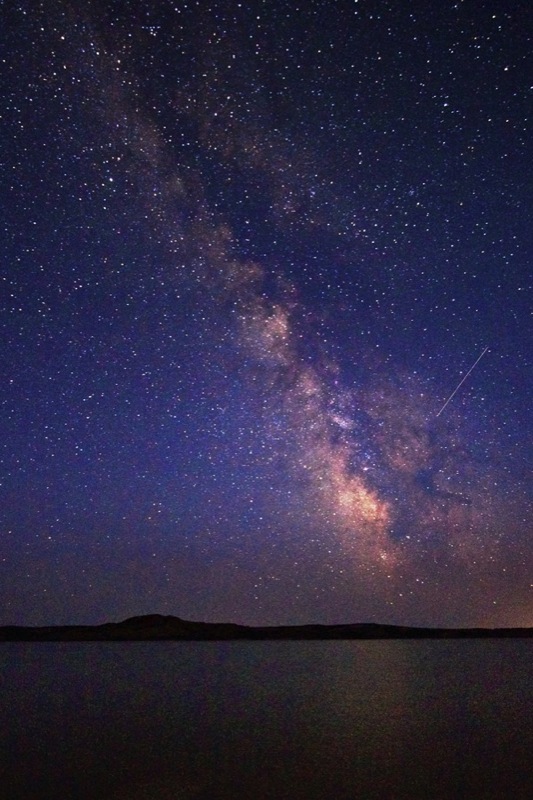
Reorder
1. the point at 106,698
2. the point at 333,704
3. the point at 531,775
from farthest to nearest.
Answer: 1. the point at 106,698
2. the point at 333,704
3. the point at 531,775

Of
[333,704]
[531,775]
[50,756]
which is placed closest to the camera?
[531,775]

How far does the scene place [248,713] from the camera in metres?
20.2

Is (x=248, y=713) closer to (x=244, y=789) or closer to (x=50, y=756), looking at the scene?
(x=50, y=756)

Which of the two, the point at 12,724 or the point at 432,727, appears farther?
the point at 12,724

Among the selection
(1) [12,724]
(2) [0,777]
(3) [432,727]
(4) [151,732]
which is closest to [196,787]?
(2) [0,777]

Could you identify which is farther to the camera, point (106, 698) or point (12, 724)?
point (106, 698)

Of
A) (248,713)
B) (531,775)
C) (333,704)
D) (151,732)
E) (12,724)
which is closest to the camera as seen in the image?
(531,775)

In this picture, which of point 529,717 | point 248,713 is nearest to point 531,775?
point 529,717

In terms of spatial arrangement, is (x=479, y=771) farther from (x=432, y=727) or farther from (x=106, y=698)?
(x=106, y=698)

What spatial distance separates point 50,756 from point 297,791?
226 inches

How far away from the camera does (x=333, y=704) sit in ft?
72.1

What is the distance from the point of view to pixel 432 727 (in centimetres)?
1680

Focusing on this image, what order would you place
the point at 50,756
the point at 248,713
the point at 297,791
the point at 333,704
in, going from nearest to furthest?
1. the point at 297,791
2. the point at 50,756
3. the point at 248,713
4. the point at 333,704

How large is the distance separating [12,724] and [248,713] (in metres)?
6.72
